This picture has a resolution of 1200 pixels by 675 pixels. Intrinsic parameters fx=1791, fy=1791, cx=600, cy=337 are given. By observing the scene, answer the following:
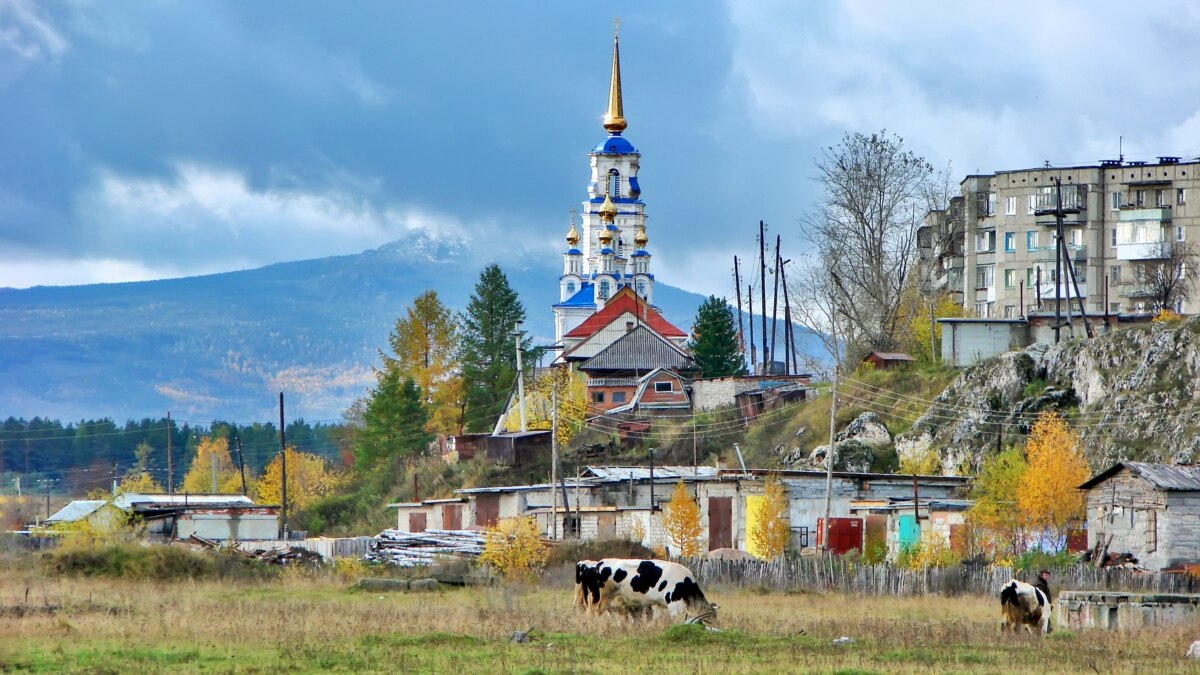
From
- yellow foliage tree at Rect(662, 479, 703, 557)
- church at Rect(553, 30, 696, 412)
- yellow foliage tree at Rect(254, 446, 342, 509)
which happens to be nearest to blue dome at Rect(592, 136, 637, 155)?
church at Rect(553, 30, 696, 412)

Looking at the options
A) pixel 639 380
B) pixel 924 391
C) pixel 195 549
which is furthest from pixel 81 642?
pixel 639 380

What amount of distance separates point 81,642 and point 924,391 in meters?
51.2

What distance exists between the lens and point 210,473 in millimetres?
133250

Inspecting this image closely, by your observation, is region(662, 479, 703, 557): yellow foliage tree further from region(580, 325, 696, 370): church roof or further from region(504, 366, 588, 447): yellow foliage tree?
region(580, 325, 696, 370): church roof

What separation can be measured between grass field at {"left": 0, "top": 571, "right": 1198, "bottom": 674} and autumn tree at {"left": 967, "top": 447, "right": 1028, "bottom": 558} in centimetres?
1244

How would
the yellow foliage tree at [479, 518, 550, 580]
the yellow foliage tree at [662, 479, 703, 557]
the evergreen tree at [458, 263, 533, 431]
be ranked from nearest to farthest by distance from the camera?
the yellow foliage tree at [479, 518, 550, 580] < the yellow foliage tree at [662, 479, 703, 557] < the evergreen tree at [458, 263, 533, 431]

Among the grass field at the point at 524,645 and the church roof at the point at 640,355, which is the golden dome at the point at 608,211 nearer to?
the church roof at the point at 640,355

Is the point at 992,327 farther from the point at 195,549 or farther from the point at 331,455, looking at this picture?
Answer: the point at 331,455

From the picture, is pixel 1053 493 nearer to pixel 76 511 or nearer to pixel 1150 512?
pixel 1150 512

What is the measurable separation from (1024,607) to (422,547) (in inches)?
1100

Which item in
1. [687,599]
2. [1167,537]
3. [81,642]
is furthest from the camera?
[1167,537]

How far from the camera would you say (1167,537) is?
1777 inches

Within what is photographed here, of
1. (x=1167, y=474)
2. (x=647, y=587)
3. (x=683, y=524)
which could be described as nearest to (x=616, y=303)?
(x=683, y=524)

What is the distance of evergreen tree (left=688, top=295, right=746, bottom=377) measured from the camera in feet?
327
